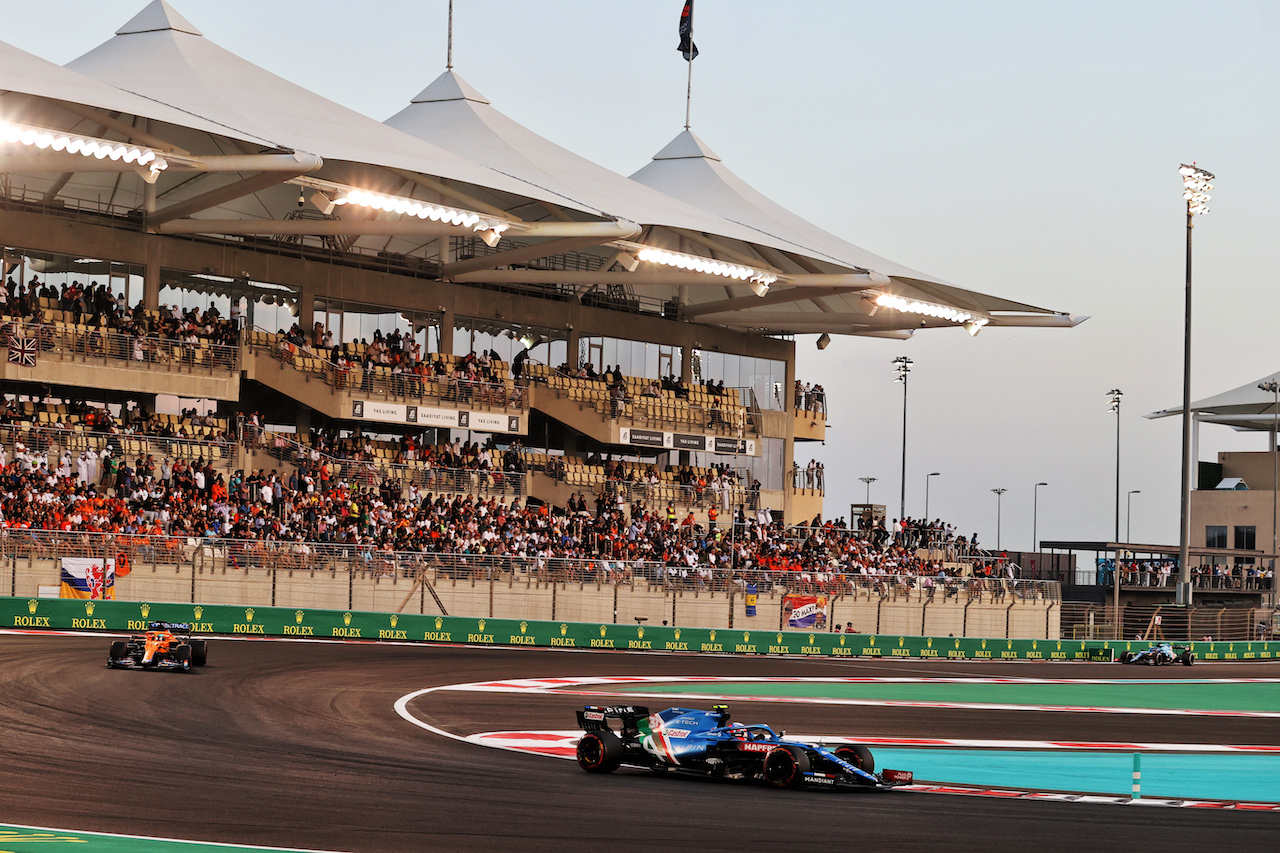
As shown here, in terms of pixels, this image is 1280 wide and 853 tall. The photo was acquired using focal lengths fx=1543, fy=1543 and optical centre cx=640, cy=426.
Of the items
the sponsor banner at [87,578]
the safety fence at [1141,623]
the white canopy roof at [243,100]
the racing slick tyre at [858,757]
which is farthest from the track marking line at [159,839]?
the safety fence at [1141,623]

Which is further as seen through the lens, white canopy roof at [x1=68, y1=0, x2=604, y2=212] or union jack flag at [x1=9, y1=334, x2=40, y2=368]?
union jack flag at [x1=9, y1=334, x2=40, y2=368]

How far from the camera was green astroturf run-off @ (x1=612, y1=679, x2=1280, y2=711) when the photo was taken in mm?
25906

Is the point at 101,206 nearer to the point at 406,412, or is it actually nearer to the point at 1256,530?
the point at 406,412

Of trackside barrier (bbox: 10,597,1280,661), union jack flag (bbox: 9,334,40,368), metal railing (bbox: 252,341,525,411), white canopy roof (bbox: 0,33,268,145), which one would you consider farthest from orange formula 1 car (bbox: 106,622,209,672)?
metal railing (bbox: 252,341,525,411)

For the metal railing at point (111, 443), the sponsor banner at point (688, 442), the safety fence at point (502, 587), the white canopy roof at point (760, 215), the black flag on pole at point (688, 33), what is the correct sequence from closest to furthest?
the safety fence at point (502, 587) < the metal railing at point (111, 443) < the white canopy roof at point (760, 215) < the sponsor banner at point (688, 442) < the black flag on pole at point (688, 33)

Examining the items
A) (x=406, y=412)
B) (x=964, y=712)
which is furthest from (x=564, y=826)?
(x=406, y=412)

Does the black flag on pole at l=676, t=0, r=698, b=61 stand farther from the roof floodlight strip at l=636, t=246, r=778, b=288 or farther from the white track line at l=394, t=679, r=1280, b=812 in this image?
the white track line at l=394, t=679, r=1280, b=812

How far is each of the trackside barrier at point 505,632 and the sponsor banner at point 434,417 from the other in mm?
12438

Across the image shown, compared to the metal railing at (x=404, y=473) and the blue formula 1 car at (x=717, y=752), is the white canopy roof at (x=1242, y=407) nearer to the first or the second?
the metal railing at (x=404, y=473)

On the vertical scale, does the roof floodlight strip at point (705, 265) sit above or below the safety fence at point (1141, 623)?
above

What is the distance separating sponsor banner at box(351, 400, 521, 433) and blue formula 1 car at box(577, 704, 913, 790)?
104 feet

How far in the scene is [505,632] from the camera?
34938mm

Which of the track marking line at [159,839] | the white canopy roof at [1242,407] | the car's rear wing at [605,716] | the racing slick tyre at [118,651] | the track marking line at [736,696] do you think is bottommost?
the track marking line at [736,696]

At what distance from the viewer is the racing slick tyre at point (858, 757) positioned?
45.4ft
